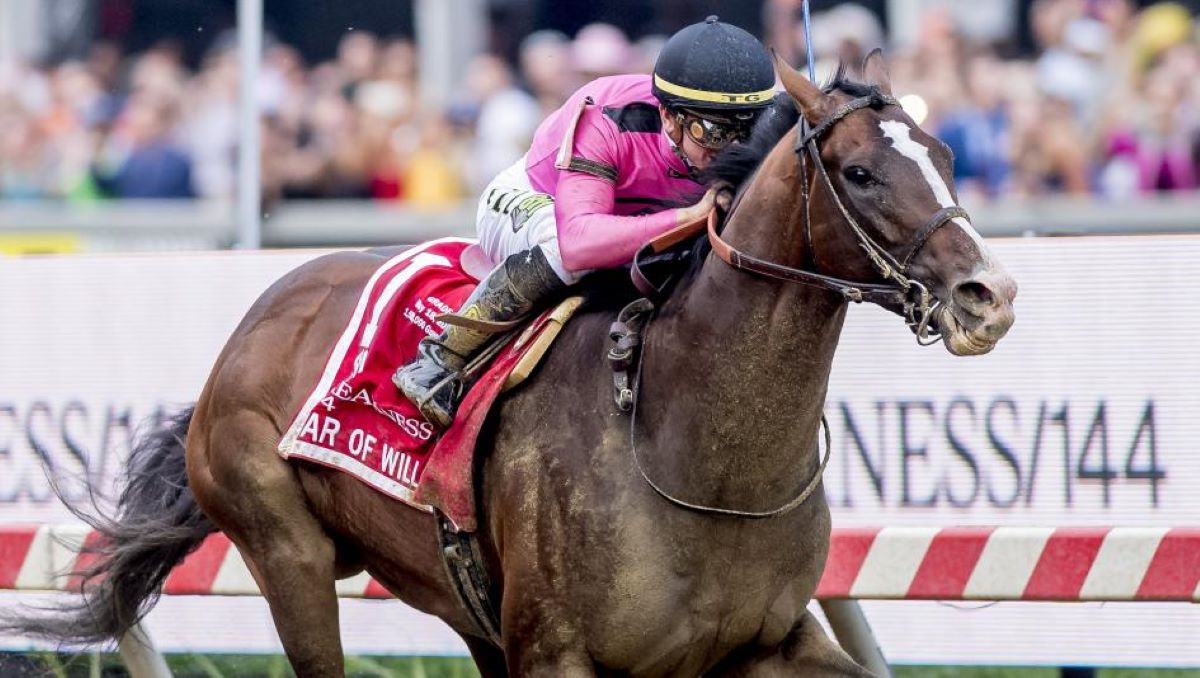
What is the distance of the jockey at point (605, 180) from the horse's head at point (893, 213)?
1.20ft

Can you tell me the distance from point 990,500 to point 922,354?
489 millimetres

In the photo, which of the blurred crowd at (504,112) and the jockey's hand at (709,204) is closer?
the jockey's hand at (709,204)

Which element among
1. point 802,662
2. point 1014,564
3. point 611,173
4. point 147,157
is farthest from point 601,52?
point 802,662

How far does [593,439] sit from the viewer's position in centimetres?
404

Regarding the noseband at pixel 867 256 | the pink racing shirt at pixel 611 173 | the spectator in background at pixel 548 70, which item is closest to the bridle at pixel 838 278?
the noseband at pixel 867 256

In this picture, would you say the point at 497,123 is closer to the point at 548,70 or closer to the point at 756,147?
the point at 548,70

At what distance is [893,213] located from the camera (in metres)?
3.51

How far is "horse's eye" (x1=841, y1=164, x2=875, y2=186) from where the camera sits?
11.7 ft

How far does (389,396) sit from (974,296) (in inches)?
68.1

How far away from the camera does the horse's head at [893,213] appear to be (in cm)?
334

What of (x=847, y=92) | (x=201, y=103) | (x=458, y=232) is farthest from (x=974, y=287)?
(x=201, y=103)

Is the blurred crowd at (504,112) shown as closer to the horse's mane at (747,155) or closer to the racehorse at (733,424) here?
the horse's mane at (747,155)

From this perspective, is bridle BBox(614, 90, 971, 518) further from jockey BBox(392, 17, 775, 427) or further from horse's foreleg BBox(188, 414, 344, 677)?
horse's foreleg BBox(188, 414, 344, 677)

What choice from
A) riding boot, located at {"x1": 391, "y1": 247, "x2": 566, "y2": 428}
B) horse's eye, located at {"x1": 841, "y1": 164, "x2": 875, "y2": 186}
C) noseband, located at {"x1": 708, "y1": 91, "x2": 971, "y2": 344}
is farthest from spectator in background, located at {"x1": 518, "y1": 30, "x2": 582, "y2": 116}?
horse's eye, located at {"x1": 841, "y1": 164, "x2": 875, "y2": 186}
